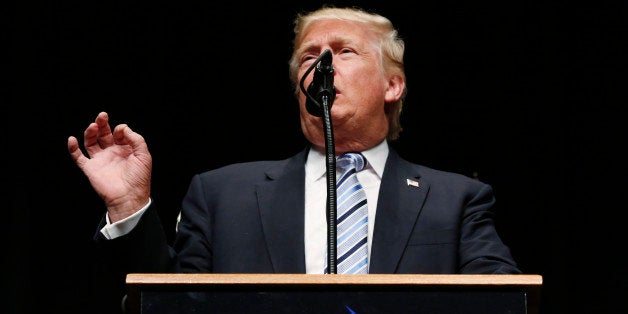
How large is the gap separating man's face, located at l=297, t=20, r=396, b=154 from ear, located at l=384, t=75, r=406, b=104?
0.04 meters

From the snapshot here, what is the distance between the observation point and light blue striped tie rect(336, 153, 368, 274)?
1.81m

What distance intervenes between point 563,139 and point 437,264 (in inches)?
47.7

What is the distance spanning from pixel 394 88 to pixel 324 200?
17.9 inches

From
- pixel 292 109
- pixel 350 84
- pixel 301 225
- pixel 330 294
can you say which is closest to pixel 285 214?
pixel 301 225

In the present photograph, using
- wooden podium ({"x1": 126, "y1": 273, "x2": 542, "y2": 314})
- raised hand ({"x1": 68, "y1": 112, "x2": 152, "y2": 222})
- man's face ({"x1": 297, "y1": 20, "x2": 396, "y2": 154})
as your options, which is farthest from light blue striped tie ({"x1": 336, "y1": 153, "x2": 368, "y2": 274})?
wooden podium ({"x1": 126, "y1": 273, "x2": 542, "y2": 314})

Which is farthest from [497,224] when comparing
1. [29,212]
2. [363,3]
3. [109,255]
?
[109,255]

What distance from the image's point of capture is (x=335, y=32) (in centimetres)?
215

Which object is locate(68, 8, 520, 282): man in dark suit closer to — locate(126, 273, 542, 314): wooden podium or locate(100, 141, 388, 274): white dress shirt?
locate(100, 141, 388, 274): white dress shirt

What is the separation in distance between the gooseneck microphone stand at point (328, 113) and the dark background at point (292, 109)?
128cm

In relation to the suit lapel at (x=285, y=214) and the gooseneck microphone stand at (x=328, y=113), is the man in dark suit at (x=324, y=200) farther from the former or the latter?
the gooseneck microphone stand at (x=328, y=113)

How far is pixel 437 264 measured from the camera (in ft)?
6.05

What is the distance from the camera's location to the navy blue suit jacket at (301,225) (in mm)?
1834

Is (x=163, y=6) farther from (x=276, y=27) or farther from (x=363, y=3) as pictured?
(x=363, y=3)

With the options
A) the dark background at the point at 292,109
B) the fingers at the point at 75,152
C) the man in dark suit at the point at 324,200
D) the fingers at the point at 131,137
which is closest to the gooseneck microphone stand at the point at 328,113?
the man in dark suit at the point at 324,200
